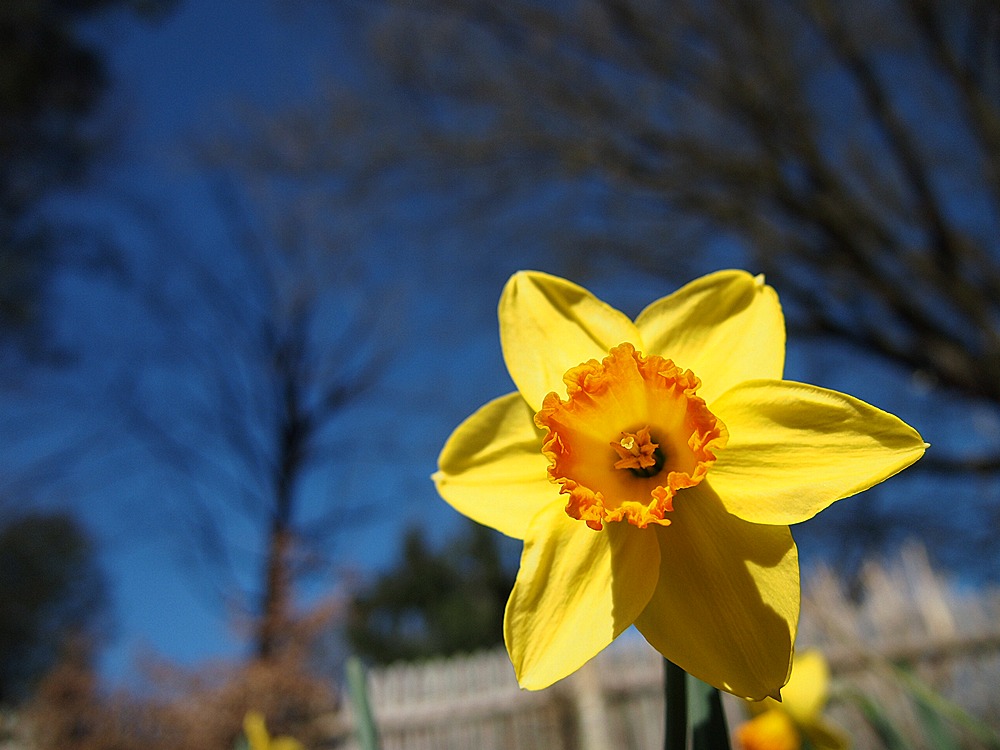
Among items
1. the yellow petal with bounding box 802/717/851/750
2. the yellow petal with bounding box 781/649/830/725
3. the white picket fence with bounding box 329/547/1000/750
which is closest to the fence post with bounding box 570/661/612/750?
the white picket fence with bounding box 329/547/1000/750

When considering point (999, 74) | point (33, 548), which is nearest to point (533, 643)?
point (999, 74)

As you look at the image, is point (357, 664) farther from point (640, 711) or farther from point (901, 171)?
point (901, 171)

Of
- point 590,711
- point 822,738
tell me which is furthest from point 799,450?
point 590,711

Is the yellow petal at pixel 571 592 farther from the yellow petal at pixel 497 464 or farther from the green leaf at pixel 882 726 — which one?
the green leaf at pixel 882 726

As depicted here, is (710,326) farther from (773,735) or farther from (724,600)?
(773,735)

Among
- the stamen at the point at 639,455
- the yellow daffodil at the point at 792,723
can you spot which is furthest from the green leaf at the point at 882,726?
the stamen at the point at 639,455
